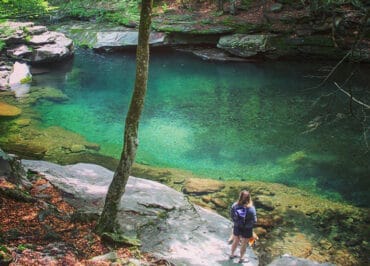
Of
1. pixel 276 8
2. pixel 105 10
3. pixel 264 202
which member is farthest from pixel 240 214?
pixel 105 10

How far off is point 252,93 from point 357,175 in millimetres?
9493

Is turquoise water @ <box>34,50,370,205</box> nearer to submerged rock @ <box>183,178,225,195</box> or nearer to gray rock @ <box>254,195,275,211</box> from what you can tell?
submerged rock @ <box>183,178,225,195</box>

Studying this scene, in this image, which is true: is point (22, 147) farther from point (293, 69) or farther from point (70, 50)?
point (293, 69)

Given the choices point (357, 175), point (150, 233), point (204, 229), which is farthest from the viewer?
point (357, 175)

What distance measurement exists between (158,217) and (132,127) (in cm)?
319

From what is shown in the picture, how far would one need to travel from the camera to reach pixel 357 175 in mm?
13797

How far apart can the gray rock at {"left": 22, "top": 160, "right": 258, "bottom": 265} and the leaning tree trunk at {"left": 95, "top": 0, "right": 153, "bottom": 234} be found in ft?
3.13

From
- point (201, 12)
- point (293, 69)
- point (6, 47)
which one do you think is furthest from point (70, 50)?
point (293, 69)

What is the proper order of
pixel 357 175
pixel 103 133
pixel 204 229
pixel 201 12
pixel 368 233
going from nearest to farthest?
pixel 204 229 → pixel 368 233 → pixel 357 175 → pixel 103 133 → pixel 201 12

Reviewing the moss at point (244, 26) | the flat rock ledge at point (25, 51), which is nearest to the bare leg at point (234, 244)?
the flat rock ledge at point (25, 51)

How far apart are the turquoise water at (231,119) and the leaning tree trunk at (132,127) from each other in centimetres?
534

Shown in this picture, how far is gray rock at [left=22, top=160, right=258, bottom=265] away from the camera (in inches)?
328

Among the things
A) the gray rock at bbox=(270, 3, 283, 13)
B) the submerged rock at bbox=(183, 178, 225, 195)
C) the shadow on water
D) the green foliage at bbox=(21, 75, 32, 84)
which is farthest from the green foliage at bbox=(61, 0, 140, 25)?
the submerged rock at bbox=(183, 178, 225, 195)

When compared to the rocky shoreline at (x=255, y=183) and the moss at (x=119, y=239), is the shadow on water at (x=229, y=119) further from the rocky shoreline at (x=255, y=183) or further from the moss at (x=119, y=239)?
the moss at (x=119, y=239)
